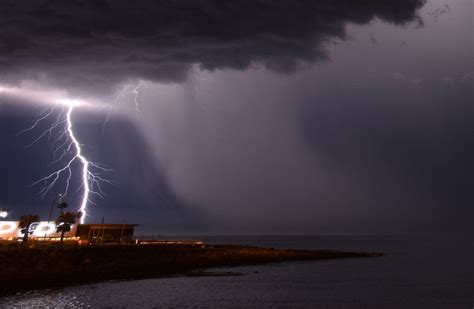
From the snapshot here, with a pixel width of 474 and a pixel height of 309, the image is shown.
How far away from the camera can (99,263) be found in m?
45.1

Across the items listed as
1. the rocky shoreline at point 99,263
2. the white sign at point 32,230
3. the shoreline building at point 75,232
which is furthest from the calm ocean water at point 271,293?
the white sign at point 32,230

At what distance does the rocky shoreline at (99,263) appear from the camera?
34.8 m

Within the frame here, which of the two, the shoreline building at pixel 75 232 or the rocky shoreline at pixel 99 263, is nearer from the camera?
the rocky shoreline at pixel 99 263

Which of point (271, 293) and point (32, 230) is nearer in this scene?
point (271, 293)

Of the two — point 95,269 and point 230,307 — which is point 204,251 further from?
point 230,307

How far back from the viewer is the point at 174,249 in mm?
65688

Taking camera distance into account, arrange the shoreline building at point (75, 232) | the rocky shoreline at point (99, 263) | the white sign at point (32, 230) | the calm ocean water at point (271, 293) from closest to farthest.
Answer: the calm ocean water at point (271, 293)
the rocky shoreline at point (99, 263)
the white sign at point (32, 230)
the shoreline building at point (75, 232)

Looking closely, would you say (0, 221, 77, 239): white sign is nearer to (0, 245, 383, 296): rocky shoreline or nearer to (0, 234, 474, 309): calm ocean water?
(0, 245, 383, 296): rocky shoreline

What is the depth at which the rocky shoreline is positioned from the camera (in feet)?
114

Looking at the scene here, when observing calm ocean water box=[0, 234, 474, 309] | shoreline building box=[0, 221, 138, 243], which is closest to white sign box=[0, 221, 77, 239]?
shoreline building box=[0, 221, 138, 243]

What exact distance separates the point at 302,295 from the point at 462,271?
30.9 metres

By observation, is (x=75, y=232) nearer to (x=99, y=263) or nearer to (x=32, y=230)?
(x=32, y=230)

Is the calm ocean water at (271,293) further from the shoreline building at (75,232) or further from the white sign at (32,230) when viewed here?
the white sign at (32,230)

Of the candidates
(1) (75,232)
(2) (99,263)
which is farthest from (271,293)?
(1) (75,232)
